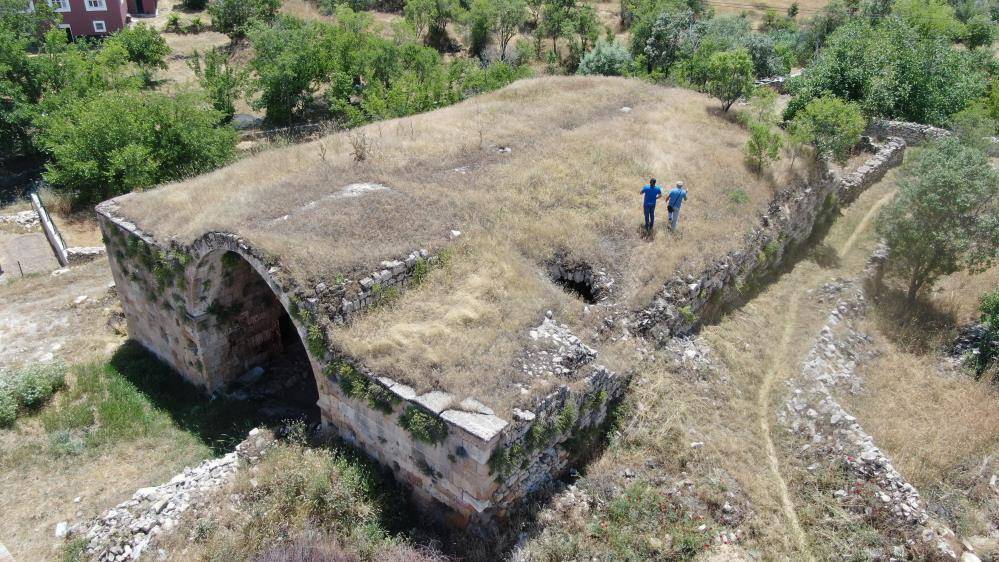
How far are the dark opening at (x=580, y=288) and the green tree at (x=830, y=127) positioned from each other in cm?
930

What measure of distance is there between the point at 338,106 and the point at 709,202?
21.3m

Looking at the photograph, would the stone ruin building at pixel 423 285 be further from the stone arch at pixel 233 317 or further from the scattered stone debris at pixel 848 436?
the scattered stone debris at pixel 848 436

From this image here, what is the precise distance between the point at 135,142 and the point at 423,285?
58.5 feet

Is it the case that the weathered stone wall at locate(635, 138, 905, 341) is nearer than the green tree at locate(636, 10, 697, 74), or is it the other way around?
the weathered stone wall at locate(635, 138, 905, 341)

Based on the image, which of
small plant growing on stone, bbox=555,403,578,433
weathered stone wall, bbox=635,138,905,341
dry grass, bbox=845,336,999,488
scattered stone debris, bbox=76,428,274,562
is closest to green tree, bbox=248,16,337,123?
weathered stone wall, bbox=635,138,905,341

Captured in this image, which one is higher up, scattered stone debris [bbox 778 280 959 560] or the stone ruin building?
the stone ruin building

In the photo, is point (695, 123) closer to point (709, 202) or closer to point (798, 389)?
point (709, 202)

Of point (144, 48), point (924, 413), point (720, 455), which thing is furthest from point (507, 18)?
point (720, 455)

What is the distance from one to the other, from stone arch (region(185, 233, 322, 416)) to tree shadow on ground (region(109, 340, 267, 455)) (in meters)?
0.56

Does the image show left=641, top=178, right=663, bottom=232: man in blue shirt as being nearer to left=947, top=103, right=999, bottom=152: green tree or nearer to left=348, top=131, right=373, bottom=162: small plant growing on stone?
left=348, top=131, right=373, bottom=162: small plant growing on stone

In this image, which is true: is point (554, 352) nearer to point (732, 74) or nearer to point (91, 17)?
point (732, 74)

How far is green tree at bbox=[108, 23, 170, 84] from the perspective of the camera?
1590 inches

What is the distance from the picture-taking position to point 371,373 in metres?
10.5

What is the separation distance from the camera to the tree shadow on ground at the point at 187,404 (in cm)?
1363
